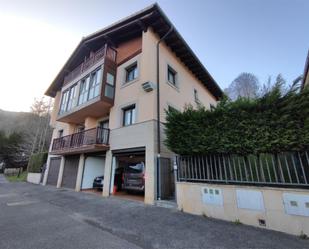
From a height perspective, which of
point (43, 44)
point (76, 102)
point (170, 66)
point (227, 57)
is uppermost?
point (227, 57)

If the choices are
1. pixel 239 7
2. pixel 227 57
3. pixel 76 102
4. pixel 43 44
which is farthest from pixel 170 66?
pixel 43 44

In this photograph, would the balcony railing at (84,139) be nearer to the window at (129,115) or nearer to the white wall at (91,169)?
the window at (129,115)

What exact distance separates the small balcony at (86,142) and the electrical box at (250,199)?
7527mm

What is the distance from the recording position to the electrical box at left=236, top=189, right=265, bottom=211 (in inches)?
169

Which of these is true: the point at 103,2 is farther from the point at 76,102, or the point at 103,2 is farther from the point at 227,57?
the point at 227,57

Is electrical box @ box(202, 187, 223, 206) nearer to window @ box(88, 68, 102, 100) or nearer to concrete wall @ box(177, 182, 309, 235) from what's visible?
concrete wall @ box(177, 182, 309, 235)

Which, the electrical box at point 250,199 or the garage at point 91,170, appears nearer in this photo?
the electrical box at point 250,199

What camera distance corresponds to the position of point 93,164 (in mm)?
12328

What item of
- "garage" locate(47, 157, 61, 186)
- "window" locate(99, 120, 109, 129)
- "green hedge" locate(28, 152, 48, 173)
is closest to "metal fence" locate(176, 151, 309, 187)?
"window" locate(99, 120, 109, 129)

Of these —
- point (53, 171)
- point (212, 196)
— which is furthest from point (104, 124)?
point (212, 196)

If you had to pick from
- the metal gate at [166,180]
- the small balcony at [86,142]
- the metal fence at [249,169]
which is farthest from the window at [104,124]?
the metal fence at [249,169]

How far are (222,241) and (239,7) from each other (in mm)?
12259

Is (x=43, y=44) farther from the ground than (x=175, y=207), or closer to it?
farther from the ground

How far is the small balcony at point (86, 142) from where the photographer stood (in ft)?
32.0
